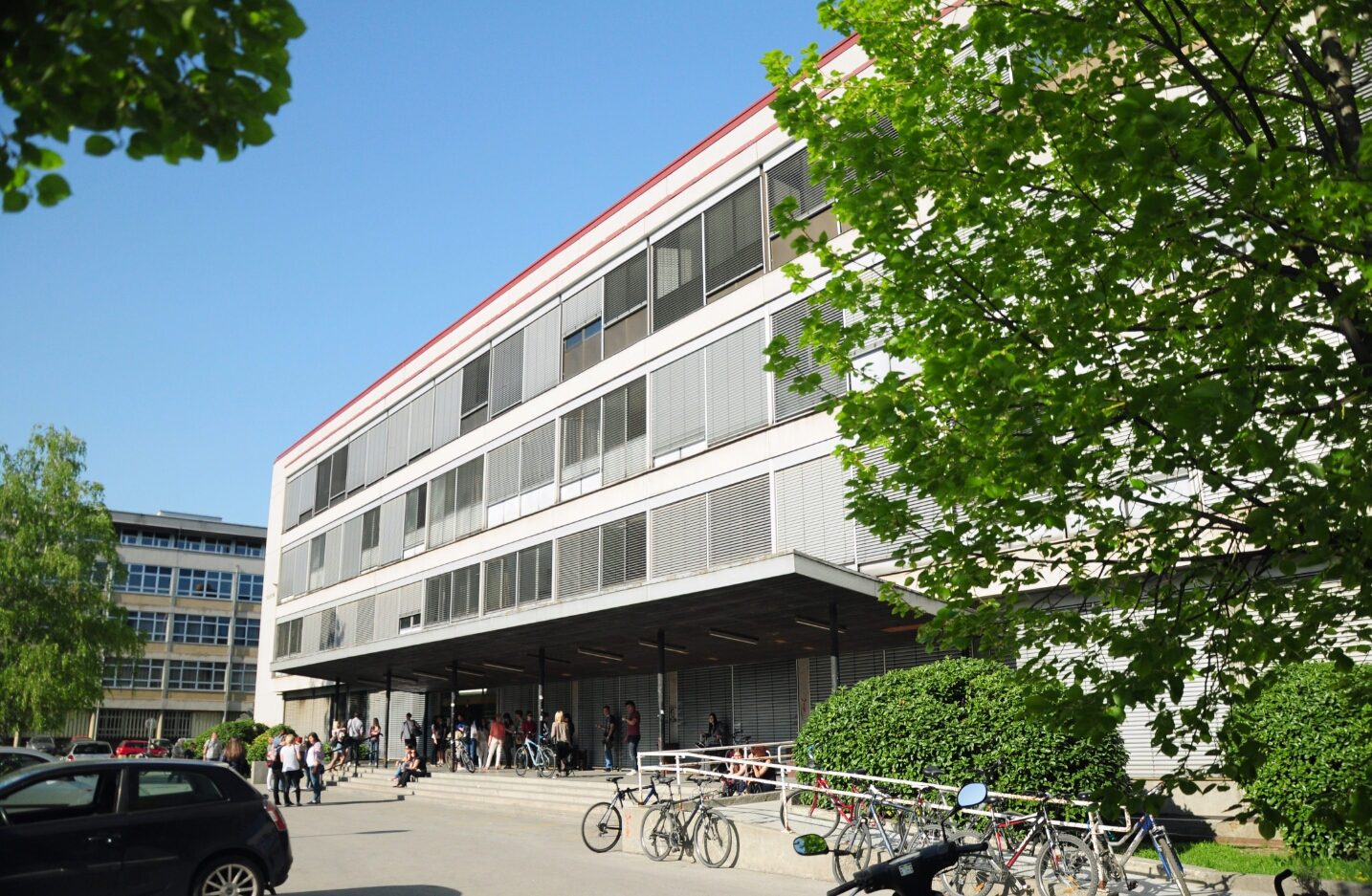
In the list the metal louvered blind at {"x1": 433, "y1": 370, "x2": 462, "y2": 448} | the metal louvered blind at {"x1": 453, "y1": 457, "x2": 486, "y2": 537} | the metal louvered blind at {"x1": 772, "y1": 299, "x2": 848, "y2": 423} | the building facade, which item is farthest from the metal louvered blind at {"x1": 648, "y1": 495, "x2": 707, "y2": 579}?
the metal louvered blind at {"x1": 433, "y1": 370, "x2": 462, "y2": 448}

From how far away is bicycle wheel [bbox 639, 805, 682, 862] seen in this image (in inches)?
615

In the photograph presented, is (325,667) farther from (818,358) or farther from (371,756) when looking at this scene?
(818,358)

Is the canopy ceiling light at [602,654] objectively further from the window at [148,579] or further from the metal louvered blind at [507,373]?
the window at [148,579]

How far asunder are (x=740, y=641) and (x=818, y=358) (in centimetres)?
1649

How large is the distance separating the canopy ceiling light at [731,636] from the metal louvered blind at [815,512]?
2269 mm

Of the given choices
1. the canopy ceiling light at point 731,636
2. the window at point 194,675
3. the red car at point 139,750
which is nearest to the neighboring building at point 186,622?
the window at point 194,675

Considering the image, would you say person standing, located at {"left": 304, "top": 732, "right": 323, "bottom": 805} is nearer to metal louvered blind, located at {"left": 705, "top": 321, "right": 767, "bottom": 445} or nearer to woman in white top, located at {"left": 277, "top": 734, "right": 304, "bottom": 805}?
woman in white top, located at {"left": 277, "top": 734, "right": 304, "bottom": 805}

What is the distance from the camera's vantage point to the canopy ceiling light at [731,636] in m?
24.0

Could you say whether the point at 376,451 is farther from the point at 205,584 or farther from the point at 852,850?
the point at 205,584

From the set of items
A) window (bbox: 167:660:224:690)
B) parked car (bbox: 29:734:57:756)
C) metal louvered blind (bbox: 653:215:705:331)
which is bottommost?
parked car (bbox: 29:734:57:756)

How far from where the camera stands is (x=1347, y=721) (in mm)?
12469

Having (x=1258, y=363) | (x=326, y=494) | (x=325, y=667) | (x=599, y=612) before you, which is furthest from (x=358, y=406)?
(x=1258, y=363)

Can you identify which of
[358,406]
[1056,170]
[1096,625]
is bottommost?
[1096,625]

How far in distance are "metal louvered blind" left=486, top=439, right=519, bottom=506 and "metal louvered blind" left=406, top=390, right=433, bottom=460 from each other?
16.5ft
